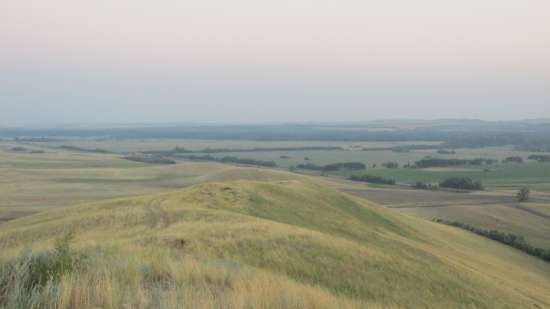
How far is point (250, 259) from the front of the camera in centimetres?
1756

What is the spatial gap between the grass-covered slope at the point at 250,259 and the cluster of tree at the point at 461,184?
6071 centimetres

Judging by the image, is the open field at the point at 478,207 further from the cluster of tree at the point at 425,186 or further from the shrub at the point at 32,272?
the shrub at the point at 32,272

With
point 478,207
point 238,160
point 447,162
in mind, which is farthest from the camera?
point 238,160

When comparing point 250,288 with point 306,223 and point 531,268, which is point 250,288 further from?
point 531,268

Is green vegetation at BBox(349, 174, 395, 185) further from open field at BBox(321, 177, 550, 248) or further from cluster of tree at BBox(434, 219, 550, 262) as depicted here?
cluster of tree at BBox(434, 219, 550, 262)

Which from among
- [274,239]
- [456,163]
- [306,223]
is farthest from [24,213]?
[456,163]

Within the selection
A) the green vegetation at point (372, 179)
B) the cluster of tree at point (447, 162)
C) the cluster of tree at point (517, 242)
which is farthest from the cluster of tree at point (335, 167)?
the cluster of tree at point (517, 242)

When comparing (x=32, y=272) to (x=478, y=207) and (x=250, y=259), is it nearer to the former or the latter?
(x=250, y=259)

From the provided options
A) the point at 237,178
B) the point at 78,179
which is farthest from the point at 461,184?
the point at 78,179

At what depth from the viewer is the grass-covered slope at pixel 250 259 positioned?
8.95 metres

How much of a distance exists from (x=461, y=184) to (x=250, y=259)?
329 feet

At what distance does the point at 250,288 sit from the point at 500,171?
139841 millimetres

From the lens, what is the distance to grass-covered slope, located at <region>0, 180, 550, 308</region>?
29.4 feet

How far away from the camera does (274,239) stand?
20.2 m
